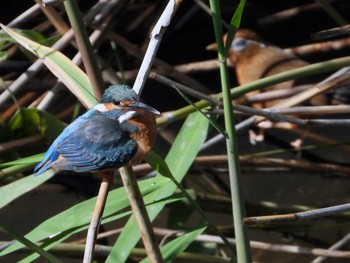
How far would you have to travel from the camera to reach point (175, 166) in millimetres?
1868

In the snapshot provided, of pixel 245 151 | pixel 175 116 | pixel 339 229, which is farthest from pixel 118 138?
pixel 245 151

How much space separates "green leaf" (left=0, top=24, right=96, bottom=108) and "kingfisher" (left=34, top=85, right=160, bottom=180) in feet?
0.10

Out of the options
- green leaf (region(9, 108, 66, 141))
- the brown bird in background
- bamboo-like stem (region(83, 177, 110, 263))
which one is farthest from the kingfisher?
the brown bird in background

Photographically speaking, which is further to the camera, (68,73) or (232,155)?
(68,73)

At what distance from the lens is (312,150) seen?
3.11 metres

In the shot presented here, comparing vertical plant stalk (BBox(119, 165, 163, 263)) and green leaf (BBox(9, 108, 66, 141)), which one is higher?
green leaf (BBox(9, 108, 66, 141))

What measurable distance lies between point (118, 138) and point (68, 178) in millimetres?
1245

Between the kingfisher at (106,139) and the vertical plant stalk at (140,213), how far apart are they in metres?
0.04

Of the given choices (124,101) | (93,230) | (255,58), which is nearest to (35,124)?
(124,101)

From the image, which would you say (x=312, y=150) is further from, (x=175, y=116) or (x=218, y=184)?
(x=175, y=116)

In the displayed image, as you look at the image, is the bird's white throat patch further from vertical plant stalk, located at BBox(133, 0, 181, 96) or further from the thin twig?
the thin twig

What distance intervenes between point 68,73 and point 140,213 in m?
0.34

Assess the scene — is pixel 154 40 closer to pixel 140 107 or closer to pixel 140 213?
pixel 140 107

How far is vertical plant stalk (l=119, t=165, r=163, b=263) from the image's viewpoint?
143 centimetres
